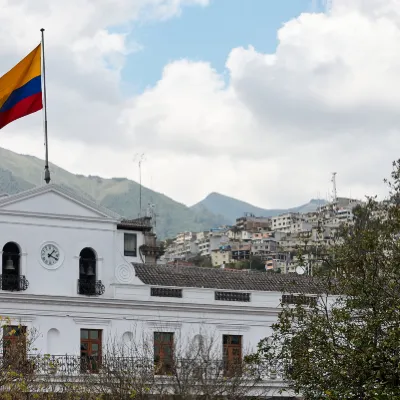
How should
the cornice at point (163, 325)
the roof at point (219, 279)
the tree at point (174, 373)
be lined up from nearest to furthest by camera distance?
the tree at point (174, 373) < the cornice at point (163, 325) < the roof at point (219, 279)

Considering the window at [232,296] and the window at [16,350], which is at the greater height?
the window at [232,296]

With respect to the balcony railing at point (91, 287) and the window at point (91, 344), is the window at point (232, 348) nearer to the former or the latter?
the window at point (91, 344)

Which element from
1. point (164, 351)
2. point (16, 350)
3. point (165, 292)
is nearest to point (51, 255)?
point (165, 292)

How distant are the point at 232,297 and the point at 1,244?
10.1 m

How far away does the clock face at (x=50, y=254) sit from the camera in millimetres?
49312

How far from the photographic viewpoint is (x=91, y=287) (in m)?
50.0

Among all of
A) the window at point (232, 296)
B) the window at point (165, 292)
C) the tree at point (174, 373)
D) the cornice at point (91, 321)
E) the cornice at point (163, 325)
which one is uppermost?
the window at point (165, 292)

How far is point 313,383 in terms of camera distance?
36312 mm

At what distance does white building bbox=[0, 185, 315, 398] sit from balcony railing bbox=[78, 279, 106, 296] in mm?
38

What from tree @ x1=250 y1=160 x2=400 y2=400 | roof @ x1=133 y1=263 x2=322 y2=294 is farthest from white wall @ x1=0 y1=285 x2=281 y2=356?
tree @ x1=250 y1=160 x2=400 y2=400

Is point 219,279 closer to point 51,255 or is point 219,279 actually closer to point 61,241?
point 61,241

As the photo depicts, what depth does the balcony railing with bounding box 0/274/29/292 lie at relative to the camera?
157 feet

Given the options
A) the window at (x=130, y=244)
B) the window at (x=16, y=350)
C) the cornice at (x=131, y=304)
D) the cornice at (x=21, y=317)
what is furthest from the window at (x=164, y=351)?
the window at (x=130, y=244)

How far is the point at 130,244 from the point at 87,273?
29.5ft
